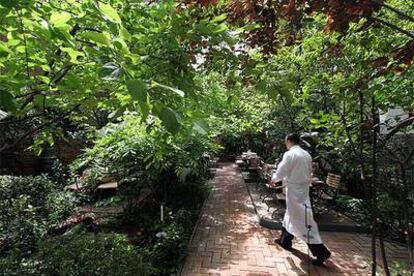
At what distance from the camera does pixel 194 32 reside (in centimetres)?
180

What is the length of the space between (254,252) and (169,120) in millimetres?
4944

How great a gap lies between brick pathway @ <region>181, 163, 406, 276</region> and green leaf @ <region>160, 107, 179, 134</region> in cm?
408

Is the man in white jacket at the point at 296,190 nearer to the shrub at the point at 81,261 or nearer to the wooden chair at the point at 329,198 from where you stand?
the wooden chair at the point at 329,198

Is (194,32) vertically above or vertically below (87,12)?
below

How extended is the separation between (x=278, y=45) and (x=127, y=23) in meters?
1.37

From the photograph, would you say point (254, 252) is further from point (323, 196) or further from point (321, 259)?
point (323, 196)

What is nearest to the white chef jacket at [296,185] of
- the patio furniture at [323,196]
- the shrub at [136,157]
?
the shrub at [136,157]

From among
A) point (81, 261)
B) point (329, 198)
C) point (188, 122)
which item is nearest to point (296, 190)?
point (329, 198)

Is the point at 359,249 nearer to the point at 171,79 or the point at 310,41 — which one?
the point at 310,41

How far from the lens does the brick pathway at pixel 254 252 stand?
15.8 feet

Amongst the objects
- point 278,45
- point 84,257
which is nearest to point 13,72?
point 278,45

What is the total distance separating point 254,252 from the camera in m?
5.50

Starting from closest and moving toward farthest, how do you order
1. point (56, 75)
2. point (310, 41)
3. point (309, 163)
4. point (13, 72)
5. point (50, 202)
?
Answer: point (13, 72), point (56, 75), point (310, 41), point (309, 163), point (50, 202)

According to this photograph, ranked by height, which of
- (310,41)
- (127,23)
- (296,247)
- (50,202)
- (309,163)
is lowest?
(296,247)
